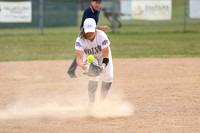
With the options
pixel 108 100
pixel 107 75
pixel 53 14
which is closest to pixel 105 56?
pixel 107 75

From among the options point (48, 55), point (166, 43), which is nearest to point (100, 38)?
point (48, 55)

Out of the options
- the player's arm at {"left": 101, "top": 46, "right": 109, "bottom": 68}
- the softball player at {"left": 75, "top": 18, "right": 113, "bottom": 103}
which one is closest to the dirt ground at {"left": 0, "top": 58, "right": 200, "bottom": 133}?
the softball player at {"left": 75, "top": 18, "right": 113, "bottom": 103}

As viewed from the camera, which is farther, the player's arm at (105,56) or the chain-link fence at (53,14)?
the chain-link fence at (53,14)

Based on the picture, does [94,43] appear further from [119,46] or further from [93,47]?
[119,46]

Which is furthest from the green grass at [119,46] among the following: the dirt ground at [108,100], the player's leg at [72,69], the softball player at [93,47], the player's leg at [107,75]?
the softball player at [93,47]

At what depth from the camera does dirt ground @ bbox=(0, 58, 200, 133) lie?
525 centimetres

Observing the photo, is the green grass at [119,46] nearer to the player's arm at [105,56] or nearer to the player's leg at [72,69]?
the player's leg at [72,69]

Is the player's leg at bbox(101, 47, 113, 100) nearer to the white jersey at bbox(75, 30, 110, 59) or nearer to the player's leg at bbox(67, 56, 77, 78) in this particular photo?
the white jersey at bbox(75, 30, 110, 59)

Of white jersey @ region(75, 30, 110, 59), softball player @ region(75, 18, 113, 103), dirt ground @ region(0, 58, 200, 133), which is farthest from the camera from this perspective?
white jersey @ region(75, 30, 110, 59)

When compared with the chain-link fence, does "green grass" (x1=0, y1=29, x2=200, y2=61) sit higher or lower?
lower

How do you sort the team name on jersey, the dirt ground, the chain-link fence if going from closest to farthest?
the dirt ground < the team name on jersey < the chain-link fence

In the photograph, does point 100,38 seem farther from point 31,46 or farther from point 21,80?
point 31,46

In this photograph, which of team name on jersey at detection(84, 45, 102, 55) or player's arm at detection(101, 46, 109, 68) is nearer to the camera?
player's arm at detection(101, 46, 109, 68)

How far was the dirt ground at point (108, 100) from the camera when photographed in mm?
5246
